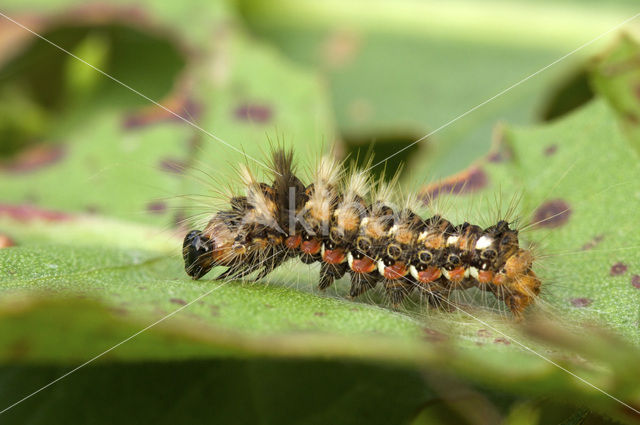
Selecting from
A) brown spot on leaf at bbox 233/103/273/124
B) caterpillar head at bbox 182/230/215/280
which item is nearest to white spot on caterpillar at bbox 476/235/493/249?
caterpillar head at bbox 182/230/215/280

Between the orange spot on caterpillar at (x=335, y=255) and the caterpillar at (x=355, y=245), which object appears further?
the orange spot on caterpillar at (x=335, y=255)

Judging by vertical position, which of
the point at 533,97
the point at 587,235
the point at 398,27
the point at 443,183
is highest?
the point at 398,27

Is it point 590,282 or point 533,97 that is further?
point 533,97

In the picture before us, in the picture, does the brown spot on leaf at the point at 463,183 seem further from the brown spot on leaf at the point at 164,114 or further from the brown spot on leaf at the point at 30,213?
the brown spot on leaf at the point at 30,213

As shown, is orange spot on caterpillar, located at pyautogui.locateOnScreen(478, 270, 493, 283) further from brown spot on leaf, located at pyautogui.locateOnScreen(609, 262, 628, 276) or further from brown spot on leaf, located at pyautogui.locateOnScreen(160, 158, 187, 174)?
brown spot on leaf, located at pyautogui.locateOnScreen(160, 158, 187, 174)

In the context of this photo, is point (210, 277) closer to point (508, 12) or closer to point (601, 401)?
point (601, 401)

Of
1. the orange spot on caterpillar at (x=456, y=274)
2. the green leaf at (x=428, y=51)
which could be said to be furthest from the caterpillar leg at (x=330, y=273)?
the green leaf at (x=428, y=51)

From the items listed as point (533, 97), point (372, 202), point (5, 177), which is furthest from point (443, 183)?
point (5, 177)
